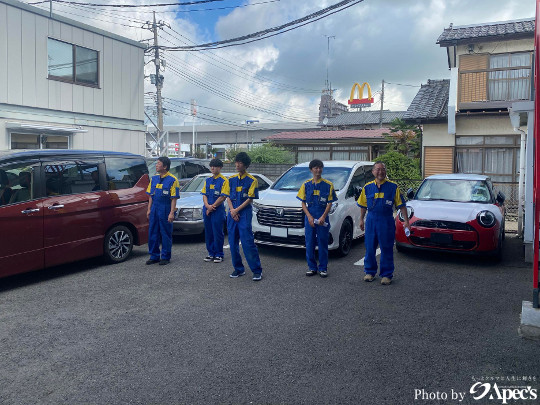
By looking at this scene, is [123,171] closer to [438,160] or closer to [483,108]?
[438,160]

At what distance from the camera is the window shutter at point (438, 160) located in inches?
613

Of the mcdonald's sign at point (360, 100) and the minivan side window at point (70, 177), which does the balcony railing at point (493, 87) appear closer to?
the minivan side window at point (70, 177)

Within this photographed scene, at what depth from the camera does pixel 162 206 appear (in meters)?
7.21

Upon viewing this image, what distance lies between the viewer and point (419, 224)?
24.5 ft

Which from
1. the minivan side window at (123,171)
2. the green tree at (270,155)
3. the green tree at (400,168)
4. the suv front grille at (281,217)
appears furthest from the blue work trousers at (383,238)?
the green tree at (270,155)

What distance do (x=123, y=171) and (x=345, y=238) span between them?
12.9 feet

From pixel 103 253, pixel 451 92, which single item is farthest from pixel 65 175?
pixel 451 92

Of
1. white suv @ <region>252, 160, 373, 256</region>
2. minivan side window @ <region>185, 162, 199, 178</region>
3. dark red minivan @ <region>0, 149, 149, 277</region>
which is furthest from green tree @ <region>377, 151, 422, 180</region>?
dark red minivan @ <region>0, 149, 149, 277</region>

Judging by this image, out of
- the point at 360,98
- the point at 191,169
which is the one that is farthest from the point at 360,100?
the point at 191,169

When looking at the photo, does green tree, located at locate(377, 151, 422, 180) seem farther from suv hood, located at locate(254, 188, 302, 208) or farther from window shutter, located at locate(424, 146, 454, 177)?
suv hood, located at locate(254, 188, 302, 208)

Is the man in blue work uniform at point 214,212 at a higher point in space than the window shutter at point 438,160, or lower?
lower

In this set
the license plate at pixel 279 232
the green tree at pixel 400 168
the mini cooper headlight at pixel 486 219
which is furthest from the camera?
the green tree at pixel 400 168

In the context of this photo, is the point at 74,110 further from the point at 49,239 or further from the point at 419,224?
the point at 419,224

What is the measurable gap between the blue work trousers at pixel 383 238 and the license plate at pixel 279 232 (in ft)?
5.43
